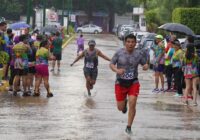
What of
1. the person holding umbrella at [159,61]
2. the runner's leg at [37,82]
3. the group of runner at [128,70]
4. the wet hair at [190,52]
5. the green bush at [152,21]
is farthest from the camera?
the green bush at [152,21]

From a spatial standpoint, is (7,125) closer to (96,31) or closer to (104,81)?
(104,81)

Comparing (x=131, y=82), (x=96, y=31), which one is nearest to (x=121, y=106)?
(x=131, y=82)

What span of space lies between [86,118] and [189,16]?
2405 cm

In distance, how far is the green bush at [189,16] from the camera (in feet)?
119

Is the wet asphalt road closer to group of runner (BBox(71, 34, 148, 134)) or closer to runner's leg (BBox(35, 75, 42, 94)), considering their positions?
runner's leg (BBox(35, 75, 42, 94))

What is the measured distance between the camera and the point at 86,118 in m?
13.5

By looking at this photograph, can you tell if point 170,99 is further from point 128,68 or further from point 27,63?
point 128,68

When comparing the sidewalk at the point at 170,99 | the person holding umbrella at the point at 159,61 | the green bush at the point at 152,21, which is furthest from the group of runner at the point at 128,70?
the green bush at the point at 152,21

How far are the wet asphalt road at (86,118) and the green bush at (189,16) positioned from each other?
56.2ft

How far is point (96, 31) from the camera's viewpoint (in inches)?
3578

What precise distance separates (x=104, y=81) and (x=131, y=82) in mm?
11422

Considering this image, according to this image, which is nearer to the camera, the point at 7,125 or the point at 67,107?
the point at 7,125

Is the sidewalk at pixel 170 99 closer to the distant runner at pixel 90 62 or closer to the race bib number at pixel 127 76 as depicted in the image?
the distant runner at pixel 90 62

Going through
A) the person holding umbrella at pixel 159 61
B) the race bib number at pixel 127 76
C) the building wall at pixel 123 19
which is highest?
the race bib number at pixel 127 76
